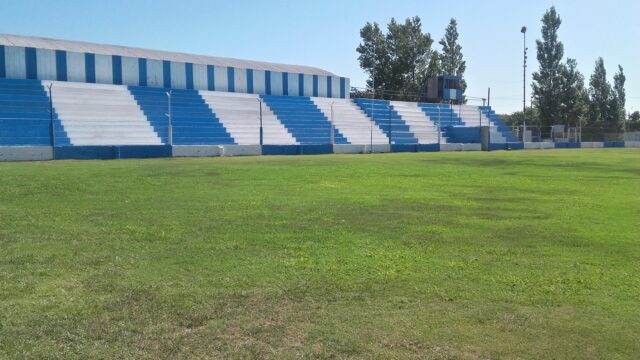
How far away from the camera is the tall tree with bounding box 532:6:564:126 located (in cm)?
6309

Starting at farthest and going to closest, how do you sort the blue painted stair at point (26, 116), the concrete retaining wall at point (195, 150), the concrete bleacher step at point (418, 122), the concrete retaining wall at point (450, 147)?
1. the concrete bleacher step at point (418, 122)
2. the concrete retaining wall at point (450, 147)
3. the concrete retaining wall at point (195, 150)
4. the blue painted stair at point (26, 116)

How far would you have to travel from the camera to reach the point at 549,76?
6347 centimetres

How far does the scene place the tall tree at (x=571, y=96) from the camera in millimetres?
62531

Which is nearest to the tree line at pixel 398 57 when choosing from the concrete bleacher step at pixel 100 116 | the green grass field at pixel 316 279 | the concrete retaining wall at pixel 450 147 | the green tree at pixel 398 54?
the green tree at pixel 398 54

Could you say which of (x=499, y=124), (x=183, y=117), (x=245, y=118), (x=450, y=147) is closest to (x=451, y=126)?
(x=450, y=147)

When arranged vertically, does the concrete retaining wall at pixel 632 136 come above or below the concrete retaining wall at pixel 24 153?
above

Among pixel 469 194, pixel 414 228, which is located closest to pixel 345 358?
pixel 414 228

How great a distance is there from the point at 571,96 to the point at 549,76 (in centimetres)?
340

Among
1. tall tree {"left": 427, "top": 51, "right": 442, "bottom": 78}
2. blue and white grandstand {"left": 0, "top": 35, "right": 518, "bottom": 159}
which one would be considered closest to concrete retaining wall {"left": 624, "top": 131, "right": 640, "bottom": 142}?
blue and white grandstand {"left": 0, "top": 35, "right": 518, "bottom": 159}

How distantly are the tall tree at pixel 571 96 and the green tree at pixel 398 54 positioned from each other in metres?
15.9

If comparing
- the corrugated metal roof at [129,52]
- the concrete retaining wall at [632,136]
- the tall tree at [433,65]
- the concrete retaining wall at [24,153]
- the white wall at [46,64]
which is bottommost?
the concrete retaining wall at [24,153]

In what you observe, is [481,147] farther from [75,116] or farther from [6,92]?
[6,92]

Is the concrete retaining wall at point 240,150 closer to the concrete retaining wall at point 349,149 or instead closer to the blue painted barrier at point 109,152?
the blue painted barrier at point 109,152

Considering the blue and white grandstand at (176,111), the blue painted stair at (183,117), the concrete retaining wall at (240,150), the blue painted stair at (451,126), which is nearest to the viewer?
the blue and white grandstand at (176,111)
